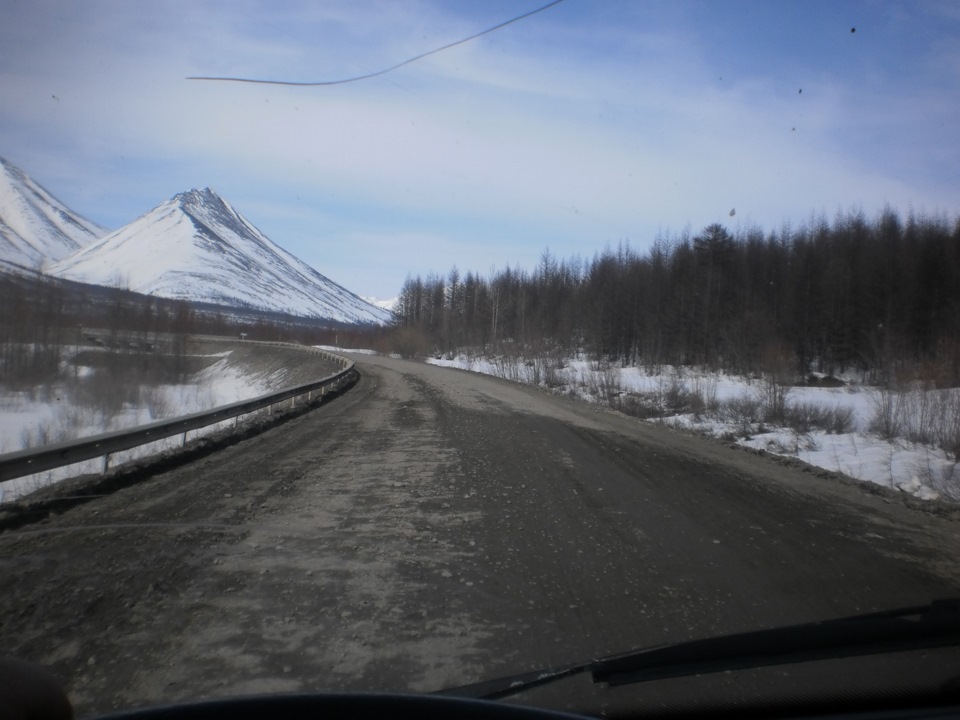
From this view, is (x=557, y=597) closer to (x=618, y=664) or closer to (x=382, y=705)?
(x=618, y=664)

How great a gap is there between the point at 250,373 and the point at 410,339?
110 ft

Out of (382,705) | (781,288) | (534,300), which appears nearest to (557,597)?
(382,705)

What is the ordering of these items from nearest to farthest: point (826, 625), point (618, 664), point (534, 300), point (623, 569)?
point (618, 664) → point (826, 625) → point (623, 569) → point (534, 300)

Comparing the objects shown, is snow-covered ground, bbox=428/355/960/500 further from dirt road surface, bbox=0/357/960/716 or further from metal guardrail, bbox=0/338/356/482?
metal guardrail, bbox=0/338/356/482

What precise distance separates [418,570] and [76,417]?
23.1 metres

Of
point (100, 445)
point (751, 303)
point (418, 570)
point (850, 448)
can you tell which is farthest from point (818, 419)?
point (751, 303)

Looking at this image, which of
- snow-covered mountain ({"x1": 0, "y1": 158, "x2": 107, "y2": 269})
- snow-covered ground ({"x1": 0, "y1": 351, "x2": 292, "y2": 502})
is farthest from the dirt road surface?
snow-covered mountain ({"x1": 0, "y1": 158, "x2": 107, "y2": 269})

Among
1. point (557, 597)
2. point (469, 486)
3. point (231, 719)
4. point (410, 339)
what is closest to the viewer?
point (231, 719)

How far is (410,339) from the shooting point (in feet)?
279

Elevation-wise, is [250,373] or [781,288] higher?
[781,288]

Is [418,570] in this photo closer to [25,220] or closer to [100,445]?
[100,445]

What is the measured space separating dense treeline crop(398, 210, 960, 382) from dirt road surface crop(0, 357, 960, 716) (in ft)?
114

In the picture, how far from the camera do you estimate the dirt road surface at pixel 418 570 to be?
4.09 metres

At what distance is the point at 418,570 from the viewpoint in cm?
583
